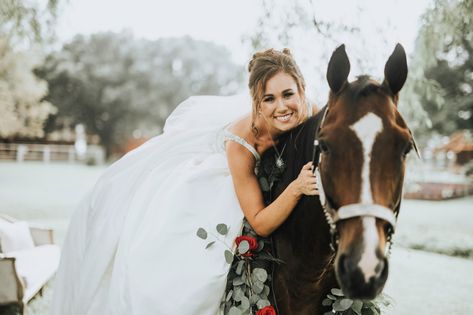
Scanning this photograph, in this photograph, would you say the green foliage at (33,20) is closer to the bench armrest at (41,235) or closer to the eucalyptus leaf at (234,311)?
the bench armrest at (41,235)

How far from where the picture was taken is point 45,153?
3022 cm

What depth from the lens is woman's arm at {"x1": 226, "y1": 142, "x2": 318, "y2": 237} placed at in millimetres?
2037

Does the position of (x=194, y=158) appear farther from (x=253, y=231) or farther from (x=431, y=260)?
(x=431, y=260)

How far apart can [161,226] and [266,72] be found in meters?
1.07

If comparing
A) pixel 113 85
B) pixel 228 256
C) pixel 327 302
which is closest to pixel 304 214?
pixel 228 256

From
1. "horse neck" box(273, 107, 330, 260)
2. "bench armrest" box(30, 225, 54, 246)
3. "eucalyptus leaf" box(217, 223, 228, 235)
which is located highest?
"horse neck" box(273, 107, 330, 260)

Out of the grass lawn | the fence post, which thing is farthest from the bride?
the fence post

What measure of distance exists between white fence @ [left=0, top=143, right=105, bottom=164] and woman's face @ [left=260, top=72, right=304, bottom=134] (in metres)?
29.1

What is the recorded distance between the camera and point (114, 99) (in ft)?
117

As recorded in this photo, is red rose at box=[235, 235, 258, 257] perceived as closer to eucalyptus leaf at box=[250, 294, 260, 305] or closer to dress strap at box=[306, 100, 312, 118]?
eucalyptus leaf at box=[250, 294, 260, 305]

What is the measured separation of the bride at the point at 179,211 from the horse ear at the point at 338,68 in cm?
41

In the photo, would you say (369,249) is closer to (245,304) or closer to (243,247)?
(243,247)

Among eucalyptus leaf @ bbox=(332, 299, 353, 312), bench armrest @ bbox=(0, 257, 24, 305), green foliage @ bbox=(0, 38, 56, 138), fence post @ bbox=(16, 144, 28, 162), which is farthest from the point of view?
fence post @ bbox=(16, 144, 28, 162)

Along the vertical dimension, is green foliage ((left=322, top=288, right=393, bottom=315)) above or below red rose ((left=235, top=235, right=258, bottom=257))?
below
